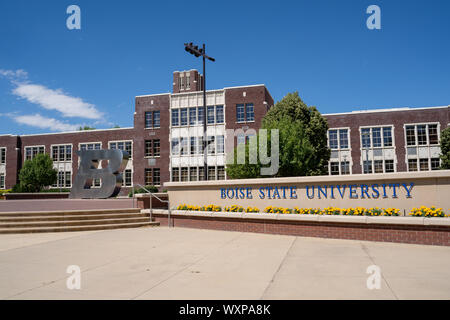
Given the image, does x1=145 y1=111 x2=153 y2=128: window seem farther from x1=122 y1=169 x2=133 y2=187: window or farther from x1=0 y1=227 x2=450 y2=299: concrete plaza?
x1=0 y1=227 x2=450 y2=299: concrete plaza

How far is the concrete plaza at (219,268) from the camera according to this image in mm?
5152

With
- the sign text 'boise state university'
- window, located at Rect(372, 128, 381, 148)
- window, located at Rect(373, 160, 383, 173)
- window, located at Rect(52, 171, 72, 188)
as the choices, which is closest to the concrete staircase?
the sign text 'boise state university'

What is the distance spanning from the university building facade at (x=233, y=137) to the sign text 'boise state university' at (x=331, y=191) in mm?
22511

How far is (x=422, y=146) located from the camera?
3516 cm

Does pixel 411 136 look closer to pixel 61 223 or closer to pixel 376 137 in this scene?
pixel 376 137

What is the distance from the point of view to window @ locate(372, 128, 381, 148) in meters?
36.7

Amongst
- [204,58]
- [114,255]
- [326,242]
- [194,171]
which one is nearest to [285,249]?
[326,242]

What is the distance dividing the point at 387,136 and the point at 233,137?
1670 cm

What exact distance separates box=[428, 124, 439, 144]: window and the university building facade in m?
0.09

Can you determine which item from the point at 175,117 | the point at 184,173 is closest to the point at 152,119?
the point at 175,117

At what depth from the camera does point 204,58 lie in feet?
62.9

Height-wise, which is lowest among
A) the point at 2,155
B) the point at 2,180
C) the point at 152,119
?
the point at 2,180
